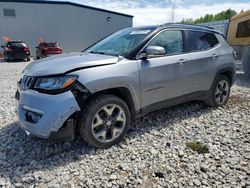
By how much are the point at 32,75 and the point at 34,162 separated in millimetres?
1114

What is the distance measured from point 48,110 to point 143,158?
1376mm

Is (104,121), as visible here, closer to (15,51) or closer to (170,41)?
(170,41)

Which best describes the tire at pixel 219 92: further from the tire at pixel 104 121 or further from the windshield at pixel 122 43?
the tire at pixel 104 121

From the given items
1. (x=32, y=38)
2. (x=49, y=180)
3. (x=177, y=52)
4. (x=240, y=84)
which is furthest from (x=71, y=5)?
(x=49, y=180)

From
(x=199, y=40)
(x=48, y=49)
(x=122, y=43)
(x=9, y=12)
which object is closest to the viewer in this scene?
(x=122, y=43)

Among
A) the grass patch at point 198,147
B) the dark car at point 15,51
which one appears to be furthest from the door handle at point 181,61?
the dark car at point 15,51

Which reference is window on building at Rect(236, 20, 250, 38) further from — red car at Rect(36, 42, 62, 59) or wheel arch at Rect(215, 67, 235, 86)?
red car at Rect(36, 42, 62, 59)

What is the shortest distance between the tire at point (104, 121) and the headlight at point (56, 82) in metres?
0.39

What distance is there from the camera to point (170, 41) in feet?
12.5

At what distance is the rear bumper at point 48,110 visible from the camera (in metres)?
2.66

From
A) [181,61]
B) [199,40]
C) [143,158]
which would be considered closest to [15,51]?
[199,40]

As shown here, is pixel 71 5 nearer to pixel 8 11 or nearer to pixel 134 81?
pixel 8 11

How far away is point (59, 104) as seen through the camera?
2.66 meters

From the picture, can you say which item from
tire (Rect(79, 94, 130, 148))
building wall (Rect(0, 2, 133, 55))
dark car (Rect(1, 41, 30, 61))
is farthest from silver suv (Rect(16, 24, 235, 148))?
building wall (Rect(0, 2, 133, 55))
